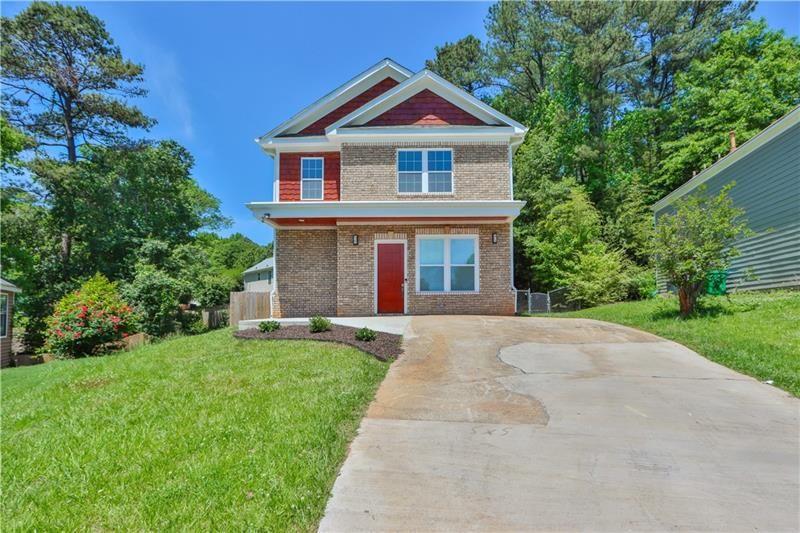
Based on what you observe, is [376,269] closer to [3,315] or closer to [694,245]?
[694,245]

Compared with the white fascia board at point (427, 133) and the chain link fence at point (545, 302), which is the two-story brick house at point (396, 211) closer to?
the white fascia board at point (427, 133)

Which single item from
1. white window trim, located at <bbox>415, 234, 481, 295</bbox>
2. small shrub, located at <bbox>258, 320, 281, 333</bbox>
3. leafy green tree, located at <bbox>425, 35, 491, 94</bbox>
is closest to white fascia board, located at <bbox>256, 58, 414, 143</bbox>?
white window trim, located at <bbox>415, 234, 481, 295</bbox>

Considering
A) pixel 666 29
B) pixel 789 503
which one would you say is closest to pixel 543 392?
pixel 789 503

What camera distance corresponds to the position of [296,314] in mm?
14773

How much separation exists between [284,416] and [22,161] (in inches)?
983

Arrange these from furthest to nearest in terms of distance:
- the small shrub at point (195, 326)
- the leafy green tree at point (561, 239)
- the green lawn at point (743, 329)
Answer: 1. the leafy green tree at point (561, 239)
2. the small shrub at point (195, 326)
3. the green lawn at point (743, 329)

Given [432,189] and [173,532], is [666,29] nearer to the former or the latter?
[432,189]

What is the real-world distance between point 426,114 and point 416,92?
906 millimetres

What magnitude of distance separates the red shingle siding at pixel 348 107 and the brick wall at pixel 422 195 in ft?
6.14

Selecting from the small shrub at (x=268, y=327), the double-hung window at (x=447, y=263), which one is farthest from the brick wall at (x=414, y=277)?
the small shrub at (x=268, y=327)

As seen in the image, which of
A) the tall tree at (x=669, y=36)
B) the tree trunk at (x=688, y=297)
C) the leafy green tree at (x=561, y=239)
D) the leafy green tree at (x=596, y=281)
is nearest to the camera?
the tree trunk at (x=688, y=297)

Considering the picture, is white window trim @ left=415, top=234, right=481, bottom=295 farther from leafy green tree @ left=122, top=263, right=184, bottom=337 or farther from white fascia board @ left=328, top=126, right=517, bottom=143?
leafy green tree @ left=122, top=263, right=184, bottom=337

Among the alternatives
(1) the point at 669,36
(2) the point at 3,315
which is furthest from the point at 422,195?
(1) the point at 669,36

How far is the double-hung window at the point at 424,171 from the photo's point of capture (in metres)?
14.6
